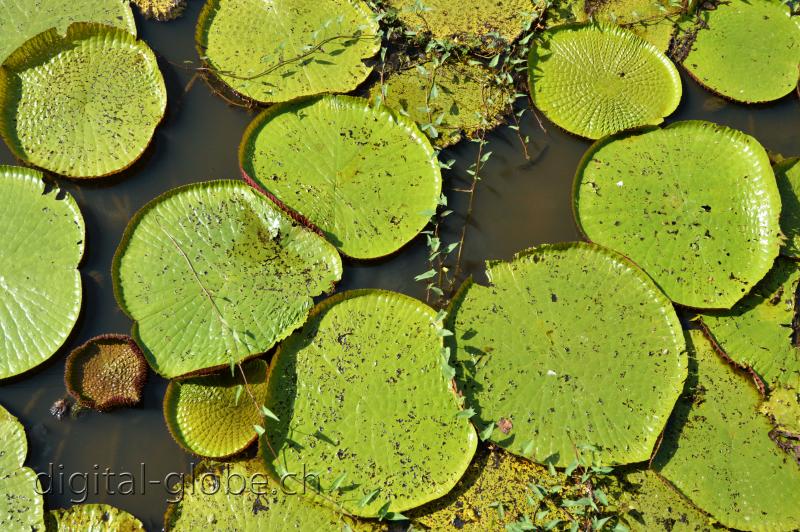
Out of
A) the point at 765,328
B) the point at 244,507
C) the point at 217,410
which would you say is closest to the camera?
the point at 244,507

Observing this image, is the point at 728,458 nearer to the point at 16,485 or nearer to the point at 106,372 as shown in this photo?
the point at 106,372

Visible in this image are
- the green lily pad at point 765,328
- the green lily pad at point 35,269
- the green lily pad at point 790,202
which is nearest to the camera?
the green lily pad at point 35,269

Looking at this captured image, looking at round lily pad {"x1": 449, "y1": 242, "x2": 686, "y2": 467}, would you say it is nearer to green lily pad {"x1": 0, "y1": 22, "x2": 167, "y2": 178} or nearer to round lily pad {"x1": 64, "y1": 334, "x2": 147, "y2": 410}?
round lily pad {"x1": 64, "y1": 334, "x2": 147, "y2": 410}

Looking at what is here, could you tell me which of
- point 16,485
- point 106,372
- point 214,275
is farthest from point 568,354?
point 16,485

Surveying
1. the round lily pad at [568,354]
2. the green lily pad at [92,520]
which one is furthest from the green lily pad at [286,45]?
the green lily pad at [92,520]

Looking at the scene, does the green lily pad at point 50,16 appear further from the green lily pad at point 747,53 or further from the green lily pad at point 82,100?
the green lily pad at point 747,53

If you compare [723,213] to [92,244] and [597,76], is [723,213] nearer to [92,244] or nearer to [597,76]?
[597,76]
